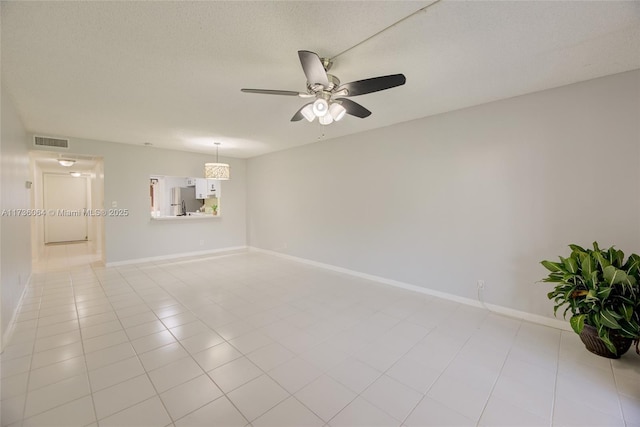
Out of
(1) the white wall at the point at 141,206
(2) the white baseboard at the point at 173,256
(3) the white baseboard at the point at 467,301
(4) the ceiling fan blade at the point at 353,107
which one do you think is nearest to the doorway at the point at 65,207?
(1) the white wall at the point at 141,206

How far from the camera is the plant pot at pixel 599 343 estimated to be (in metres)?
2.16

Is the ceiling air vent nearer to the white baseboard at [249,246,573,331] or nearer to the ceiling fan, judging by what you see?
the ceiling fan

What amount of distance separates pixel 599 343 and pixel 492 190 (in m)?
1.69

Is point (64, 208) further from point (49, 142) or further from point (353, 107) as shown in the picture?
point (353, 107)

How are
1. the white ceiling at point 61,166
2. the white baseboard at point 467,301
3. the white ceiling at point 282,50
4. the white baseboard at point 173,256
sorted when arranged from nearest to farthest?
the white ceiling at point 282,50
the white baseboard at point 467,301
the white baseboard at point 173,256
the white ceiling at point 61,166

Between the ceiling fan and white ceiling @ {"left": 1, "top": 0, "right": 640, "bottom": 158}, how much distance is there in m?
0.26

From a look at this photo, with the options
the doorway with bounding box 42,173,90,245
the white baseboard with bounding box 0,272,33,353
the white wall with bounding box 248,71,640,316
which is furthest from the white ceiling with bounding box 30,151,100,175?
the white wall with bounding box 248,71,640,316

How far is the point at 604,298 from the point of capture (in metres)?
2.06

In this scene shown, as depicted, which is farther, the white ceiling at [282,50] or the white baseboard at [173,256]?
the white baseboard at [173,256]

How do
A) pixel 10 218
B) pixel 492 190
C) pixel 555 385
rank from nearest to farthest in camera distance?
pixel 555 385, pixel 10 218, pixel 492 190

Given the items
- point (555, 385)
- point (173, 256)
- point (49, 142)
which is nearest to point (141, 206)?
point (173, 256)

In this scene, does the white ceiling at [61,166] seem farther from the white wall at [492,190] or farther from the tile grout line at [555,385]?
the tile grout line at [555,385]

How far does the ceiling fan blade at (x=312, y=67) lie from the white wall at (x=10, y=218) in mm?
2911

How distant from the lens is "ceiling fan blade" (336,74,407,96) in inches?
73.4
